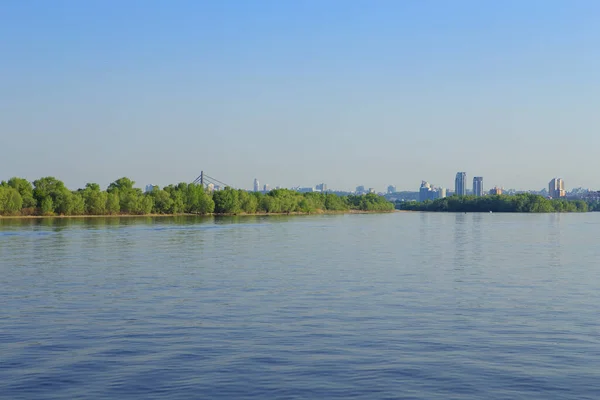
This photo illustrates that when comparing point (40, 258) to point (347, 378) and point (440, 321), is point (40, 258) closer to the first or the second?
point (440, 321)

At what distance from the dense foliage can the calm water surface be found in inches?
3358

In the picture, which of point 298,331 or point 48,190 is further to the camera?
point 48,190

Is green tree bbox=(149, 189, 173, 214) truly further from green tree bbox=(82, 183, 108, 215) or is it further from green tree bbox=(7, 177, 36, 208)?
green tree bbox=(7, 177, 36, 208)

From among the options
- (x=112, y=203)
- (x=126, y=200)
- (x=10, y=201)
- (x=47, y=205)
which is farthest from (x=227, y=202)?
(x=10, y=201)

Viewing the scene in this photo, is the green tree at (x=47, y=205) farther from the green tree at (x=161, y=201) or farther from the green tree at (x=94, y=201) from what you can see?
the green tree at (x=161, y=201)

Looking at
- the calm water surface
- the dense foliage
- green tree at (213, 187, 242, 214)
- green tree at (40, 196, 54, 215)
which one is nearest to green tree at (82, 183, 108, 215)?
the dense foliage

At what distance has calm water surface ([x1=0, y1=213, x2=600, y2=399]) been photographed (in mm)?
11445

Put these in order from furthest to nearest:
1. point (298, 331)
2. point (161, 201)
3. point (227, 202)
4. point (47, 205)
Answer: point (227, 202) < point (161, 201) < point (47, 205) < point (298, 331)

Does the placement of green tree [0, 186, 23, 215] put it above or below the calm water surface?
above

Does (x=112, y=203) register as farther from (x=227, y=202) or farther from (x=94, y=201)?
(x=227, y=202)

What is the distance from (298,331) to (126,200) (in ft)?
367

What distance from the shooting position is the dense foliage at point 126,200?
4348 inches

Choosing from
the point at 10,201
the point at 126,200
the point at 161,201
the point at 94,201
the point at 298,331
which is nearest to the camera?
the point at 298,331

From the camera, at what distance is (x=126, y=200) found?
12338 cm
